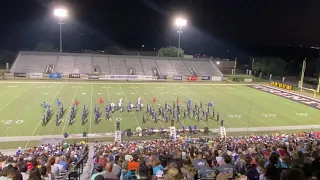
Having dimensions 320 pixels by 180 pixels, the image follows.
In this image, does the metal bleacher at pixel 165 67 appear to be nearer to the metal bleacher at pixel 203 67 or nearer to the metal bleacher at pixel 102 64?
the metal bleacher at pixel 203 67

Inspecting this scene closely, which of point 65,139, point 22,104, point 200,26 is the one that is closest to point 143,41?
point 200,26

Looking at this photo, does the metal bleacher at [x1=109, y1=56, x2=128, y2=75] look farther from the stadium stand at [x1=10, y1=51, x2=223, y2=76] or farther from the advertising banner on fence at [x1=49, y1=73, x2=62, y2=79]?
the advertising banner on fence at [x1=49, y1=73, x2=62, y2=79]

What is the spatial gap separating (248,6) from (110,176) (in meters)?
55.0

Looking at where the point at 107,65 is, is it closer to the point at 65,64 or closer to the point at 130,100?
the point at 65,64

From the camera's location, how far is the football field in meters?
20.6

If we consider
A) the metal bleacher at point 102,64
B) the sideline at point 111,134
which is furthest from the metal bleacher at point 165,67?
the sideline at point 111,134

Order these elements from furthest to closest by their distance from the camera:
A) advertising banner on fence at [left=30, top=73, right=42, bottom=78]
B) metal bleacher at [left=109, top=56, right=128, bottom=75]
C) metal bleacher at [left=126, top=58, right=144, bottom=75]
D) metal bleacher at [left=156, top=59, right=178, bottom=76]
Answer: metal bleacher at [left=156, top=59, right=178, bottom=76] → metal bleacher at [left=126, top=58, right=144, bottom=75] → metal bleacher at [left=109, top=56, right=128, bottom=75] → advertising banner on fence at [left=30, top=73, right=42, bottom=78]

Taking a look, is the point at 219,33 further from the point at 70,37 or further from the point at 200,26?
the point at 70,37

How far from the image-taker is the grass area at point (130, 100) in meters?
20.5

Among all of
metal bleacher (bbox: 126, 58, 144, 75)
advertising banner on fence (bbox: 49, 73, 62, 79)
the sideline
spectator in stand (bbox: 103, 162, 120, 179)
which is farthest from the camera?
metal bleacher (bbox: 126, 58, 144, 75)

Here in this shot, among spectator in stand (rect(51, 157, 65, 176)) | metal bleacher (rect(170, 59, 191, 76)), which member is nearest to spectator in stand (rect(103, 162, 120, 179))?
spectator in stand (rect(51, 157, 65, 176))

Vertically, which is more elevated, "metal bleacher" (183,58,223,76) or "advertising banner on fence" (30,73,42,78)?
"metal bleacher" (183,58,223,76)

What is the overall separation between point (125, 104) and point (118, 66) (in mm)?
24534

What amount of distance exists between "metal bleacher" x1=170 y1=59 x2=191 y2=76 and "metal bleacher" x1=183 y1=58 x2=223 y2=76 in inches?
38.5
